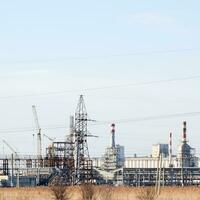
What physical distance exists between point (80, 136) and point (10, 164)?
21888mm

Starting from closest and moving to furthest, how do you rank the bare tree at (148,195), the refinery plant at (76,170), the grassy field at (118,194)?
the bare tree at (148,195) < the grassy field at (118,194) < the refinery plant at (76,170)

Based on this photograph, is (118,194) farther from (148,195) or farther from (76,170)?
(76,170)

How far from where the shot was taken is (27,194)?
7206cm

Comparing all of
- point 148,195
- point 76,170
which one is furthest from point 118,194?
point 76,170

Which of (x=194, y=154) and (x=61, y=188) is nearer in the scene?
(x=61, y=188)

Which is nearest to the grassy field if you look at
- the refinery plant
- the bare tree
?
the bare tree

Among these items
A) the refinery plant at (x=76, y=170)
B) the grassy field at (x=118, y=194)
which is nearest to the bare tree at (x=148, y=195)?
the grassy field at (x=118, y=194)

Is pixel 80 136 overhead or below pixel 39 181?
overhead

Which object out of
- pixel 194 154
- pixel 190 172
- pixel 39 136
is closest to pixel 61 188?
pixel 190 172

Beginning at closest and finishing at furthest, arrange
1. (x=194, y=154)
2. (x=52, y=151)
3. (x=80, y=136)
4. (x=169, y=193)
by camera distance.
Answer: (x=169, y=193) → (x=80, y=136) → (x=52, y=151) → (x=194, y=154)

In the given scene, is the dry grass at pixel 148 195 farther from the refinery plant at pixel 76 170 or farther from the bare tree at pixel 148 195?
the refinery plant at pixel 76 170

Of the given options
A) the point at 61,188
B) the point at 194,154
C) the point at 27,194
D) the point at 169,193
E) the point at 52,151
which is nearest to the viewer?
the point at 61,188

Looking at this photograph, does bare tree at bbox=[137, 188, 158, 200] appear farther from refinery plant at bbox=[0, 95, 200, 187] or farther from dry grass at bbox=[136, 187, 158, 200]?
refinery plant at bbox=[0, 95, 200, 187]

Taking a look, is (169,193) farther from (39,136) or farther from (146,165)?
(146,165)
